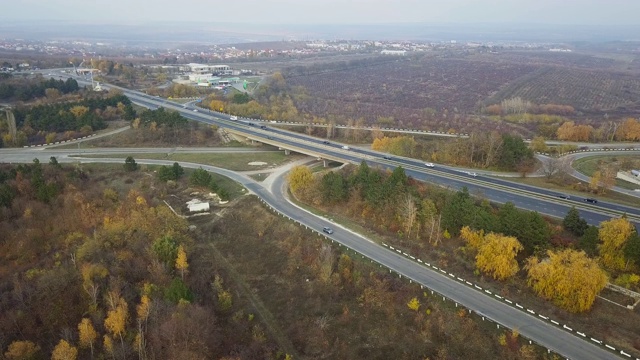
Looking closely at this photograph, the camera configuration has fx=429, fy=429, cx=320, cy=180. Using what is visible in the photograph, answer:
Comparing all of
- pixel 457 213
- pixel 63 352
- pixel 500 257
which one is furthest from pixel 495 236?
pixel 63 352

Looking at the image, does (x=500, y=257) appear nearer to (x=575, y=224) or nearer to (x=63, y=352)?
(x=575, y=224)

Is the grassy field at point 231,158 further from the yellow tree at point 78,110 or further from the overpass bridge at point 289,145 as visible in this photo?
the yellow tree at point 78,110

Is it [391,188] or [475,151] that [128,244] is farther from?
[475,151]

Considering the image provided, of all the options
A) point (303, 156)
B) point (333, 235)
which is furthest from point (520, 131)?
point (333, 235)

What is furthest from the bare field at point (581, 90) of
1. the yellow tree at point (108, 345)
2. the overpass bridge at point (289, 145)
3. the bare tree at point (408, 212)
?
the yellow tree at point (108, 345)

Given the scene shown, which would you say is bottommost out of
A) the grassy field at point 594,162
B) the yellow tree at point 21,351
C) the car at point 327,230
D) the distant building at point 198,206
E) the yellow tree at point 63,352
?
the yellow tree at point 21,351

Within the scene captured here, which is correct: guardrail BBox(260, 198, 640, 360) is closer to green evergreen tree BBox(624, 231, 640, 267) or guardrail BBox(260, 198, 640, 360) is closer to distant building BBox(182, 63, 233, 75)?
green evergreen tree BBox(624, 231, 640, 267)
